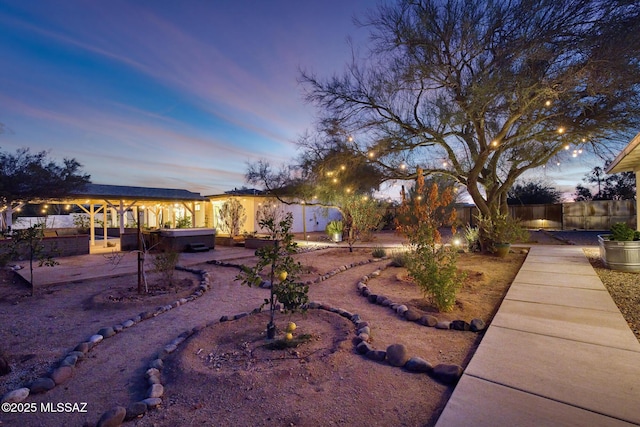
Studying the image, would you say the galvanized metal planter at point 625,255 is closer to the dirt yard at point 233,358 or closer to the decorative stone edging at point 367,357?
the dirt yard at point 233,358

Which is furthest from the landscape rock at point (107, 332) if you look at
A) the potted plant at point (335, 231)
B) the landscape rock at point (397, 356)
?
the potted plant at point (335, 231)

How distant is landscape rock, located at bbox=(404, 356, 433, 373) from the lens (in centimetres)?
257

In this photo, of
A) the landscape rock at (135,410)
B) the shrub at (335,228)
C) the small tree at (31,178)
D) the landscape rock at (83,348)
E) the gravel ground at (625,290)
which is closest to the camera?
the landscape rock at (135,410)

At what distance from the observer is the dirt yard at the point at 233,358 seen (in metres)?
2.10

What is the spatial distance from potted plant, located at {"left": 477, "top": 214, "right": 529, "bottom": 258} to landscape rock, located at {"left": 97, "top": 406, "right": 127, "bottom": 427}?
9158mm

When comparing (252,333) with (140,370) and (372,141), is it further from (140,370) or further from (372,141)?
(372,141)

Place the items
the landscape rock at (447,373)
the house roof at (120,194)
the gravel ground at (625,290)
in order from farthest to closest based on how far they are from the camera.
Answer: the house roof at (120,194) → the gravel ground at (625,290) → the landscape rock at (447,373)

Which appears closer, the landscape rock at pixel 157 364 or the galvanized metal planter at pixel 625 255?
the landscape rock at pixel 157 364

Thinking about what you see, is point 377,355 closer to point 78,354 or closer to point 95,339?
point 78,354

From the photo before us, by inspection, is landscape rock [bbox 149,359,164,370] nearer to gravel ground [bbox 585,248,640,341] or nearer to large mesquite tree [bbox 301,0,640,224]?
gravel ground [bbox 585,248,640,341]

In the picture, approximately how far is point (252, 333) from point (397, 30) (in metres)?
7.51

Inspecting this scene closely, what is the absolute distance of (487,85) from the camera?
6.33 m

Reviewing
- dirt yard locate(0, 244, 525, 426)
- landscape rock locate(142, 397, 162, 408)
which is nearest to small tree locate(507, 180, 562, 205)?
dirt yard locate(0, 244, 525, 426)

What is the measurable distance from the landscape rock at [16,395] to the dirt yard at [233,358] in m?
0.05
